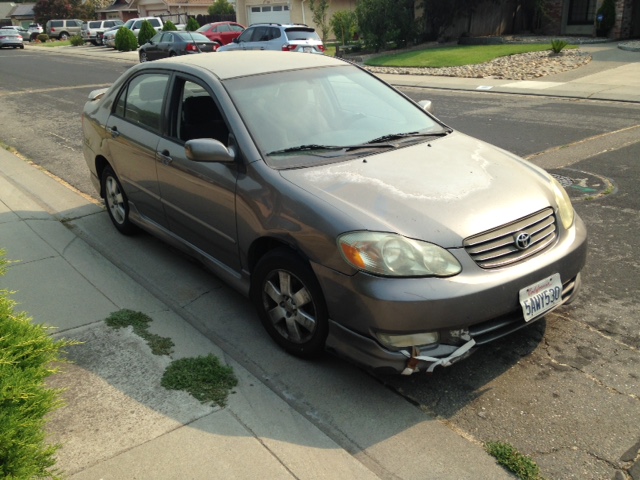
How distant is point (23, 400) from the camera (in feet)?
8.04

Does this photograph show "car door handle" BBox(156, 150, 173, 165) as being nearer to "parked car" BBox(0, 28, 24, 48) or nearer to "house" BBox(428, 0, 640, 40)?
"house" BBox(428, 0, 640, 40)

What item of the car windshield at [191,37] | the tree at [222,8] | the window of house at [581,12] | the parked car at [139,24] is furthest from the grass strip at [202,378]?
the tree at [222,8]

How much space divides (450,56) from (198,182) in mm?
18867

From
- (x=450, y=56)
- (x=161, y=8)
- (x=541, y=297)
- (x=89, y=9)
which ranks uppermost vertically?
(x=89, y=9)

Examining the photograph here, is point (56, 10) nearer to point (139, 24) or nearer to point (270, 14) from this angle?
point (139, 24)

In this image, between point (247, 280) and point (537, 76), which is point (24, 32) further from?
point (247, 280)

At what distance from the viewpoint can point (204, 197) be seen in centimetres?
439

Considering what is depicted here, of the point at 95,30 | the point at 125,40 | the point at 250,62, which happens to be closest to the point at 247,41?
Result: the point at 125,40

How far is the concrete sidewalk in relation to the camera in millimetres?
2904

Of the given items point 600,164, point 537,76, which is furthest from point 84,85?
point 600,164

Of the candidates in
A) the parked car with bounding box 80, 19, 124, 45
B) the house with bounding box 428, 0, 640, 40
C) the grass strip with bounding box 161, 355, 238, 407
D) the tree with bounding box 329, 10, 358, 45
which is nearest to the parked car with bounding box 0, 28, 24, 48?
the parked car with bounding box 80, 19, 124, 45

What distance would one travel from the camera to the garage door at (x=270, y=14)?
38.7 m

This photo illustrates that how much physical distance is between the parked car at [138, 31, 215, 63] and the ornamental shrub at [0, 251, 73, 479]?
73.5ft

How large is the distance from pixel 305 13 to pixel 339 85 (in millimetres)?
34991
